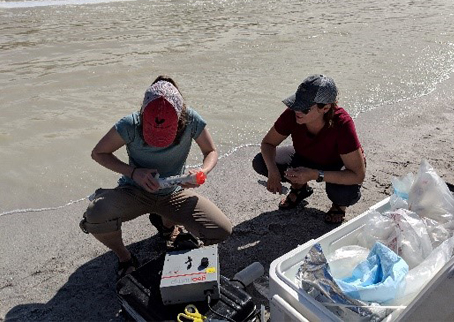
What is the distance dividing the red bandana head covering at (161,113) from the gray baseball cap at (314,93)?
70 cm

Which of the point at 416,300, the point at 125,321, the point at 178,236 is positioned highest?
the point at 416,300

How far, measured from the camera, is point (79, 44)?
7.76 metres

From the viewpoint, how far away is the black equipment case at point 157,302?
200 cm

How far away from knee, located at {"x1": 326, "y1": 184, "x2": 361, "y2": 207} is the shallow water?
1.44m

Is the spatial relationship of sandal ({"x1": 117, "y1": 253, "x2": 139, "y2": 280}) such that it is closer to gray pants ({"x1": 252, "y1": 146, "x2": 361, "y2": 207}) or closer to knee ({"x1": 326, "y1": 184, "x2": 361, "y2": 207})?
gray pants ({"x1": 252, "y1": 146, "x2": 361, "y2": 207})

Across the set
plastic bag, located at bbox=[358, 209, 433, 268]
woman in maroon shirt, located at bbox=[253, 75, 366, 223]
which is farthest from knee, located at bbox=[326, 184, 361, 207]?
plastic bag, located at bbox=[358, 209, 433, 268]

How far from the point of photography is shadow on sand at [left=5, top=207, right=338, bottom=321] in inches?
93.0

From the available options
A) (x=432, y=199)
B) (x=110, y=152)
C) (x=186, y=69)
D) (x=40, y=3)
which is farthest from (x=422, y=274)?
(x=40, y=3)

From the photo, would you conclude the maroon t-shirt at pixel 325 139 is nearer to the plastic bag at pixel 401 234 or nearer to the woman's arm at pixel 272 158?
the woman's arm at pixel 272 158

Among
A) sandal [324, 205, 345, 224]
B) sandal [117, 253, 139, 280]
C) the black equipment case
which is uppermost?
the black equipment case

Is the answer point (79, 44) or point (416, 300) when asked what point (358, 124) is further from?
point (79, 44)

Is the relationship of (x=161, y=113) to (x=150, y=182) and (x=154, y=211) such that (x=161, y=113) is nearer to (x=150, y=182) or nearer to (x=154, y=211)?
(x=150, y=182)

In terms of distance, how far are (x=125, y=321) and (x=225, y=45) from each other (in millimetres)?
5934

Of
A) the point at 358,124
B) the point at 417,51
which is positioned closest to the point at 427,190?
the point at 358,124
